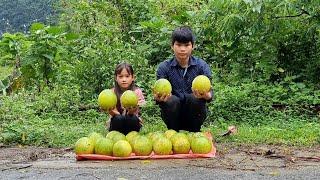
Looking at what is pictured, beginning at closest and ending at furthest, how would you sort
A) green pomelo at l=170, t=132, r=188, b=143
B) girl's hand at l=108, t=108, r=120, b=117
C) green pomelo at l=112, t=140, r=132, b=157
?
green pomelo at l=112, t=140, r=132, b=157 < green pomelo at l=170, t=132, r=188, b=143 < girl's hand at l=108, t=108, r=120, b=117

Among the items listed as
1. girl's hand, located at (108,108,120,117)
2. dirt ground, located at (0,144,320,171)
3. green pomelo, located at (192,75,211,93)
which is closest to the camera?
dirt ground, located at (0,144,320,171)

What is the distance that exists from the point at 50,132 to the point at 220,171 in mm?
2887

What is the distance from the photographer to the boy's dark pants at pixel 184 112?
18.9 feet

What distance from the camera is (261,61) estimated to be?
29.2 feet

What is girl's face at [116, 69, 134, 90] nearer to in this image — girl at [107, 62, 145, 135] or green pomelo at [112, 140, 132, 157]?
girl at [107, 62, 145, 135]

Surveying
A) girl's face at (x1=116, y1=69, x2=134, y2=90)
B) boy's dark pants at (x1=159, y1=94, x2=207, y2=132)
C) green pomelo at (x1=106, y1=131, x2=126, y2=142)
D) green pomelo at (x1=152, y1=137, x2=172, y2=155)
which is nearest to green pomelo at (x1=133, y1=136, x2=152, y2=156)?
green pomelo at (x1=152, y1=137, x2=172, y2=155)

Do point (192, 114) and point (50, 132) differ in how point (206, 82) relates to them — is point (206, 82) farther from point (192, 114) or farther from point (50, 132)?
point (50, 132)

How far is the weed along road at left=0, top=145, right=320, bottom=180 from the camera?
445cm

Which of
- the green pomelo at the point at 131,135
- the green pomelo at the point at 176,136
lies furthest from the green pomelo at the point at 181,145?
the green pomelo at the point at 131,135

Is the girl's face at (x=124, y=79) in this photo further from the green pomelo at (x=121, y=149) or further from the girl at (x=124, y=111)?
the green pomelo at (x=121, y=149)

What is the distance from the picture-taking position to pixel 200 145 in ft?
17.0

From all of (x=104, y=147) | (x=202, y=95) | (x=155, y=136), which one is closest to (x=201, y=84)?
(x=202, y=95)

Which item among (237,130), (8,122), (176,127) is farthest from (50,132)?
(237,130)

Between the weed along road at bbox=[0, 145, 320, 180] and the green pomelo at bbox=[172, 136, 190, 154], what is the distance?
0.50 ft
